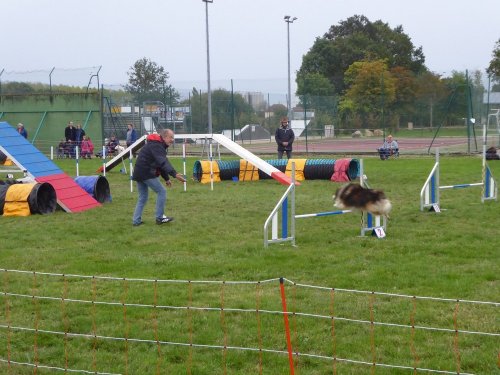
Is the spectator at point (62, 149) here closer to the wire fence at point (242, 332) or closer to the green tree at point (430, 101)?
the green tree at point (430, 101)

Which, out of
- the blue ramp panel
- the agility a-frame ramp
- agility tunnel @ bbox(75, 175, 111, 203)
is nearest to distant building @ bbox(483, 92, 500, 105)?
agility tunnel @ bbox(75, 175, 111, 203)

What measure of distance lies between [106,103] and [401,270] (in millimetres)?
27631

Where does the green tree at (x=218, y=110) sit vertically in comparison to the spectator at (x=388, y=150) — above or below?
above

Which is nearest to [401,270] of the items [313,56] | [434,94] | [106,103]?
[434,94]

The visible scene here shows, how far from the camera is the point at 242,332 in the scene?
6043 mm

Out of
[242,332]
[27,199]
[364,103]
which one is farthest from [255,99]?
[242,332]

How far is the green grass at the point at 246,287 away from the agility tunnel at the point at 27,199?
0.36 metres

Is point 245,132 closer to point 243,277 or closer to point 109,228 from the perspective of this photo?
point 109,228

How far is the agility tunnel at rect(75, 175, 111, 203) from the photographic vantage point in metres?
14.7

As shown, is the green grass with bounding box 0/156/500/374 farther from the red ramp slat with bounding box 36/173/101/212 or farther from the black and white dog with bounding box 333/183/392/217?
the black and white dog with bounding box 333/183/392/217

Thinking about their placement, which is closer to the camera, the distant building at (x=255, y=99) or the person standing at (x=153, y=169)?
the person standing at (x=153, y=169)

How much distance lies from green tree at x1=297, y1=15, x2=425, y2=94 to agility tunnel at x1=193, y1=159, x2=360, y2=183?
51100 mm

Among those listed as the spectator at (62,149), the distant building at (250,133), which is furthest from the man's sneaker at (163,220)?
the distant building at (250,133)

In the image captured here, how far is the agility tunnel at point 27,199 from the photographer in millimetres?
13133
